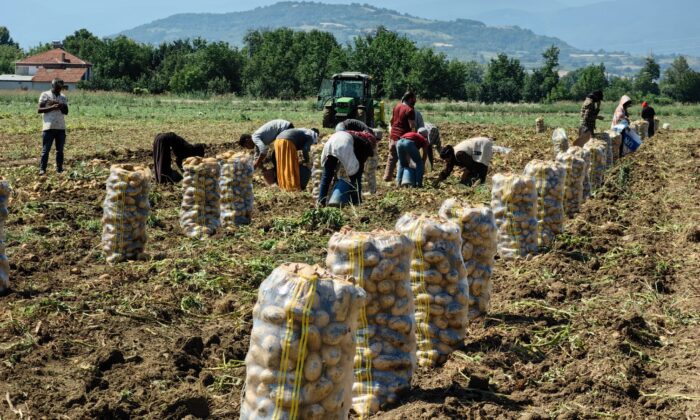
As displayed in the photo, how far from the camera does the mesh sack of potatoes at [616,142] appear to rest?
16.7m

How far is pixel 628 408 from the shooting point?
4688 mm

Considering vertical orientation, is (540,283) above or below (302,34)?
below

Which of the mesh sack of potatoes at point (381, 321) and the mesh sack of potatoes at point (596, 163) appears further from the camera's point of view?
the mesh sack of potatoes at point (596, 163)

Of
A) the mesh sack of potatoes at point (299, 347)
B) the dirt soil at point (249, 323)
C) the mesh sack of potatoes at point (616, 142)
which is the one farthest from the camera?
the mesh sack of potatoes at point (616, 142)

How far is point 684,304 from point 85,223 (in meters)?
7.02

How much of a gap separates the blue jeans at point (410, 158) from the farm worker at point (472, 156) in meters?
0.49

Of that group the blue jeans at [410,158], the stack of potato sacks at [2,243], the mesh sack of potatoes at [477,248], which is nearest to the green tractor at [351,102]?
the blue jeans at [410,158]

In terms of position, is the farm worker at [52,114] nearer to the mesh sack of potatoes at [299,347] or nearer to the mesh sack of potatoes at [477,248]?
the mesh sack of potatoes at [477,248]

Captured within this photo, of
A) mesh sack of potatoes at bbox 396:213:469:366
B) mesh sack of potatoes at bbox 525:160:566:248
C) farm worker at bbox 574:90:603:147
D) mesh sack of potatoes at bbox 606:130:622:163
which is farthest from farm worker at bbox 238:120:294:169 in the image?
mesh sack of potatoes at bbox 396:213:469:366

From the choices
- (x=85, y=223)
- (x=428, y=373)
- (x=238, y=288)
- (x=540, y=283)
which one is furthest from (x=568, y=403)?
(x=85, y=223)

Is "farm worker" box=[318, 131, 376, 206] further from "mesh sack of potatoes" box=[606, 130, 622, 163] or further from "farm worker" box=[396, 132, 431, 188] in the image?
"mesh sack of potatoes" box=[606, 130, 622, 163]

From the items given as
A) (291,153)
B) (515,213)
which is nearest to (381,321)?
(515,213)

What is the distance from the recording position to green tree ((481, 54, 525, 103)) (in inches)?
3371

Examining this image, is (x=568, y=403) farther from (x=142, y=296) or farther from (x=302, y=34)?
(x=302, y=34)
